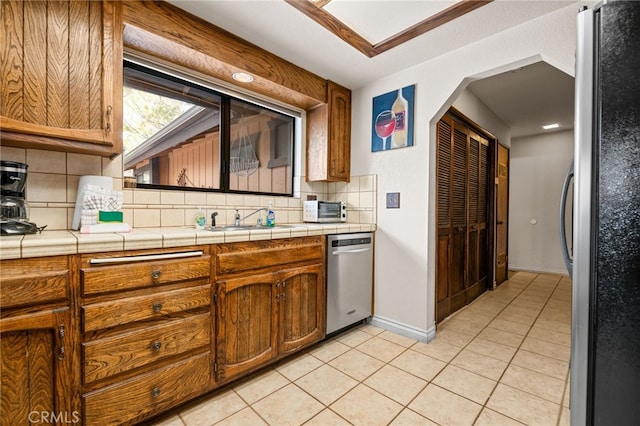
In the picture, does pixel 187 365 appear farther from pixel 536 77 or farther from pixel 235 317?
pixel 536 77

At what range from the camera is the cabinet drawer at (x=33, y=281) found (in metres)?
1.04

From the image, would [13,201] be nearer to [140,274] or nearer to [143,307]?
[140,274]

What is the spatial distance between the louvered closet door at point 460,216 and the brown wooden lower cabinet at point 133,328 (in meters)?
1.71

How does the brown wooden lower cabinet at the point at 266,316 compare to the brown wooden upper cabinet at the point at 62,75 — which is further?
the brown wooden lower cabinet at the point at 266,316

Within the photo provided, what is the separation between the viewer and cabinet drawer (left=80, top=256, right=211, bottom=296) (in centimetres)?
121

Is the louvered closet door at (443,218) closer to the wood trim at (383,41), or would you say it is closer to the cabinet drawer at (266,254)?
the wood trim at (383,41)

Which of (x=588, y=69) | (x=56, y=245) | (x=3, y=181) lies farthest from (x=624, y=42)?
(x=3, y=181)

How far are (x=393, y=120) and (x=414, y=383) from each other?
2.09 metres

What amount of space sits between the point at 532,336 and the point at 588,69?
2.38m

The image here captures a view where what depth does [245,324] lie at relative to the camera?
1.73 m

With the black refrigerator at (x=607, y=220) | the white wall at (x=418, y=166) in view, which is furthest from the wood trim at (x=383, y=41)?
the black refrigerator at (x=607, y=220)

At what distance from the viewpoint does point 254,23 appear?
1841 mm

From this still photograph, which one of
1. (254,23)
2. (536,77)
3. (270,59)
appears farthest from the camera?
(536,77)

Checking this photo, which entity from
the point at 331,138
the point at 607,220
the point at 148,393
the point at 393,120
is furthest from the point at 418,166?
the point at 148,393
